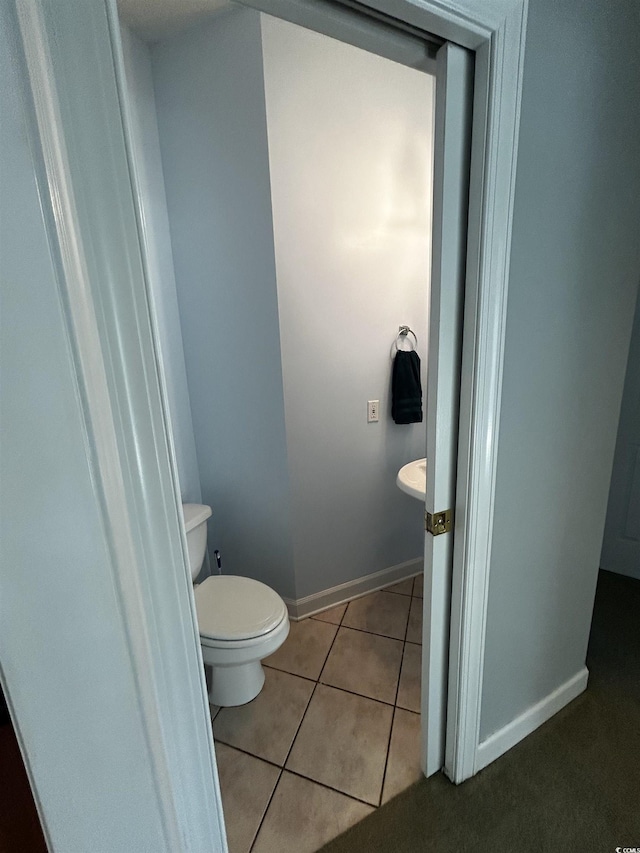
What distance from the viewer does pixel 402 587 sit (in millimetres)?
Result: 2414

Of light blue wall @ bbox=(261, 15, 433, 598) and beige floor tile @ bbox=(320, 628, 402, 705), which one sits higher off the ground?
light blue wall @ bbox=(261, 15, 433, 598)

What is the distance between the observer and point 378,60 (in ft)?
5.76

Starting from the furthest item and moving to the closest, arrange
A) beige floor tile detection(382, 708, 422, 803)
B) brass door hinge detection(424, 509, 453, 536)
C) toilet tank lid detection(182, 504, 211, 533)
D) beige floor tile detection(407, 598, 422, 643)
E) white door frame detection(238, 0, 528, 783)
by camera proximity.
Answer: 1. beige floor tile detection(407, 598, 422, 643)
2. toilet tank lid detection(182, 504, 211, 533)
3. beige floor tile detection(382, 708, 422, 803)
4. brass door hinge detection(424, 509, 453, 536)
5. white door frame detection(238, 0, 528, 783)

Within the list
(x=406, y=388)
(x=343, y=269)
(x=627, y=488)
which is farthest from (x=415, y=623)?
(x=343, y=269)

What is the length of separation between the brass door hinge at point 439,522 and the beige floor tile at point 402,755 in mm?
880

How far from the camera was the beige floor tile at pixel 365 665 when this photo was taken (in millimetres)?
1775

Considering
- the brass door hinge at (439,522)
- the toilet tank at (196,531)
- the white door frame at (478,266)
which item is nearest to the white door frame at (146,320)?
the white door frame at (478,266)

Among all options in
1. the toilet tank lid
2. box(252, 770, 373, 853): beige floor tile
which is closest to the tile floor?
box(252, 770, 373, 853): beige floor tile

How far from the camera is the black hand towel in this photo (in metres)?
2.10

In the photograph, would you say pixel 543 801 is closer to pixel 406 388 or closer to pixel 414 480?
pixel 414 480

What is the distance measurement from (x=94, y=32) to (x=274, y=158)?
4.15ft

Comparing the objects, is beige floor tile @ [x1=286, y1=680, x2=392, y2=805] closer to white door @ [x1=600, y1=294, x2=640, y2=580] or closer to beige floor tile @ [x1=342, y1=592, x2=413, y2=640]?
beige floor tile @ [x1=342, y1=592, x2=413, y2=640]

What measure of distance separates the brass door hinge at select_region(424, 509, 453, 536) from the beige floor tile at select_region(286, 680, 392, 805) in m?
0.90

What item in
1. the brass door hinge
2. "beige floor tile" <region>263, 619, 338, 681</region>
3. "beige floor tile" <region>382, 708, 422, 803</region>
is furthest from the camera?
"beige floor tile" <region>263, 619, 338, 681</region>
